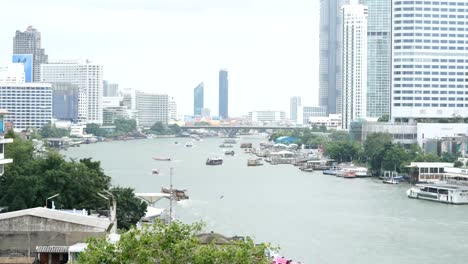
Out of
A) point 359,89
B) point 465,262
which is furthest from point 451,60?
point 465,262

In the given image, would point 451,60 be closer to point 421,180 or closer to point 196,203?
point 421,180

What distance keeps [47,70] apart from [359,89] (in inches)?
1671

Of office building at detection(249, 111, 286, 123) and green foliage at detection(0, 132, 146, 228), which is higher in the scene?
office building at detection(249, 111, 286, 123)

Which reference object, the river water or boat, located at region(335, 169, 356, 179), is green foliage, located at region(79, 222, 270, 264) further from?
boat, located at region(335, 169, 356, 179)

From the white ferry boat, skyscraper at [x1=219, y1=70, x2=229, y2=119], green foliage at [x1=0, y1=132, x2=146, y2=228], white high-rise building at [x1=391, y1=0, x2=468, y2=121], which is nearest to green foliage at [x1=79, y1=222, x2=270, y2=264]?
green foliage at [x1=0, y1=132, x2=146, y2=228]

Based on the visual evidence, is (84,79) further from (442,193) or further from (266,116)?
(442,193)

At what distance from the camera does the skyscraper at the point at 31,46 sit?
103188 mm

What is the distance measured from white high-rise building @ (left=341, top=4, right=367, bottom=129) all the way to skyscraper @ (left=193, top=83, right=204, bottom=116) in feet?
292

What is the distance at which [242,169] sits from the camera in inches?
1582

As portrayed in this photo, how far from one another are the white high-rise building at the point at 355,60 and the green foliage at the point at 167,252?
5815 centimetres

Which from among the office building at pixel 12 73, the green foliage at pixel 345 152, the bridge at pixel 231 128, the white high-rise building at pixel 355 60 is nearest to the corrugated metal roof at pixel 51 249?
the green foliage at pixel 345 152

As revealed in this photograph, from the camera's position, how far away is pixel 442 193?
27141mm

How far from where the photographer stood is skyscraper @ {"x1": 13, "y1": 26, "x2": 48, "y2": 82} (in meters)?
103

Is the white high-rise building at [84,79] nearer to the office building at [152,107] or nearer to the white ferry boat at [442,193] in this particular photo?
the office building at [152,107]
